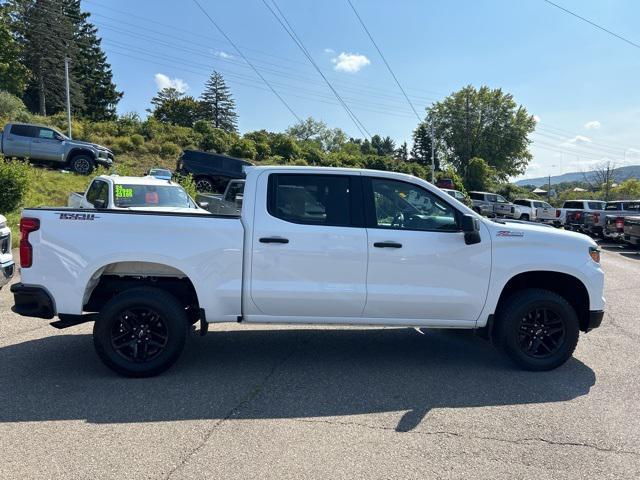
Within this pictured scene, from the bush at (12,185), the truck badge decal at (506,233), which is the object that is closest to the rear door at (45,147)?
the bush at (12,185)

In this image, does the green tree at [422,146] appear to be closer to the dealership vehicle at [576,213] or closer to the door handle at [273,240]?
the dealership vehicle at [576,213]

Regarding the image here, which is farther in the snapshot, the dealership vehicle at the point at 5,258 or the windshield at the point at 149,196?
the windshield at the point at 149,196

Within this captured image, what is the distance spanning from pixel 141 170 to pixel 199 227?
2661 centimetres

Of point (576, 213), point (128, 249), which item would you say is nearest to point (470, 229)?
point (128, 249)

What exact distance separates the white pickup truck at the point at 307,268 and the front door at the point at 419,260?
0.01m

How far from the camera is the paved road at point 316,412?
314cm

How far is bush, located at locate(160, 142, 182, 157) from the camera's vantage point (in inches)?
1331

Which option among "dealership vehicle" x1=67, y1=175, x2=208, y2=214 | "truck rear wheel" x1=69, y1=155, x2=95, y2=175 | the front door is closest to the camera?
the front door

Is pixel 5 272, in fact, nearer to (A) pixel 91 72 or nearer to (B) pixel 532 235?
(B) pixel 532 235

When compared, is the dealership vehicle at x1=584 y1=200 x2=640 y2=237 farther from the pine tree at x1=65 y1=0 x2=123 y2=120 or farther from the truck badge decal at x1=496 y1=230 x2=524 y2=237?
the pine tree at x1=65 y1=0 x2=123 y2=120

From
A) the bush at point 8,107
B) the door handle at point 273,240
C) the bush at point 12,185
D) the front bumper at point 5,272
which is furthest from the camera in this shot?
the bush at point 8,107

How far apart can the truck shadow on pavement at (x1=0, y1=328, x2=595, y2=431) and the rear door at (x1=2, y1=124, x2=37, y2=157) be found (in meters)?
16.9

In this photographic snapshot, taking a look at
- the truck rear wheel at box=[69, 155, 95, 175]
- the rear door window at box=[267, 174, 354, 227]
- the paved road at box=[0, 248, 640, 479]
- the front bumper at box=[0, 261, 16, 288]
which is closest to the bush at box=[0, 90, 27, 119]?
the truck rear wheel at box=[69, 155, 95, 175]

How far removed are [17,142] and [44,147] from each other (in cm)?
112
